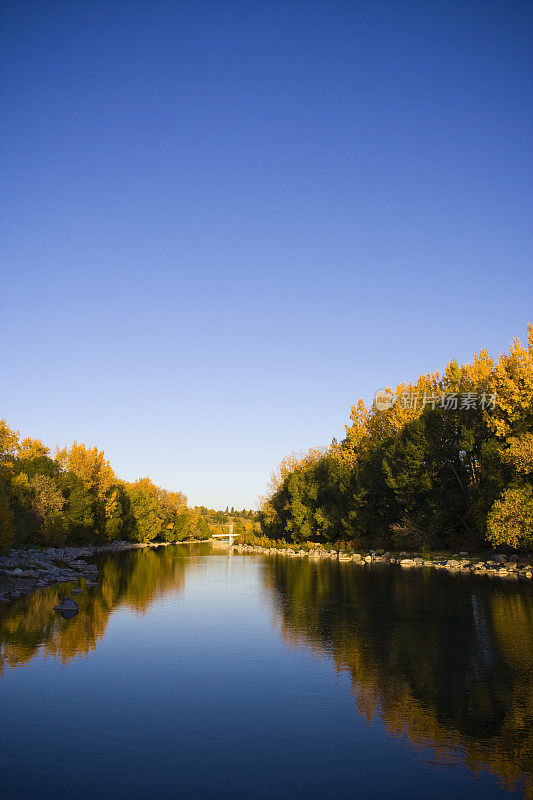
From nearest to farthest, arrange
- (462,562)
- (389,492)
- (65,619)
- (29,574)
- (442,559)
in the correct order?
(65,619) < (29,574) < (462,562) < (442,559) < (389,492)

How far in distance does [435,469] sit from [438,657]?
45.1m

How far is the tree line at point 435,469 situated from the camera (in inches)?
1790

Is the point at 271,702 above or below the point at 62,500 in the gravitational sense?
below

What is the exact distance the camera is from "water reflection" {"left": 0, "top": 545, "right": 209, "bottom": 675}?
61.2 feet

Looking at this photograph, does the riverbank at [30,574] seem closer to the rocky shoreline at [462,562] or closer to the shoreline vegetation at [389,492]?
the shoreline vegetation at [389,492]

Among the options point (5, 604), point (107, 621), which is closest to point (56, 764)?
point (107, 621)

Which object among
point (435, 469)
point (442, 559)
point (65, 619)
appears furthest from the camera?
point (435, 469)

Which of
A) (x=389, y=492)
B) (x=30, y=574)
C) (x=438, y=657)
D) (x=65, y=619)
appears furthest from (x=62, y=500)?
(x=438, y=657)

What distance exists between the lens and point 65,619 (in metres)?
24.3

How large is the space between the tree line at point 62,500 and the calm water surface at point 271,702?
27707 mm

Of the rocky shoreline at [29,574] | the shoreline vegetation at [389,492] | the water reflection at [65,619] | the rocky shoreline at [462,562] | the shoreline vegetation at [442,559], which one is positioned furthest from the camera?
the shoreline vegetation at [389,492]

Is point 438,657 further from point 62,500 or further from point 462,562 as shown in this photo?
point 62,500

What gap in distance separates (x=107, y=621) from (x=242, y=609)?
7.05m

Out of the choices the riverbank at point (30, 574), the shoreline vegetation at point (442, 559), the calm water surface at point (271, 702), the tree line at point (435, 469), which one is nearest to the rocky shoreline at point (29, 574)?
the riverbank at point (30, 574)
